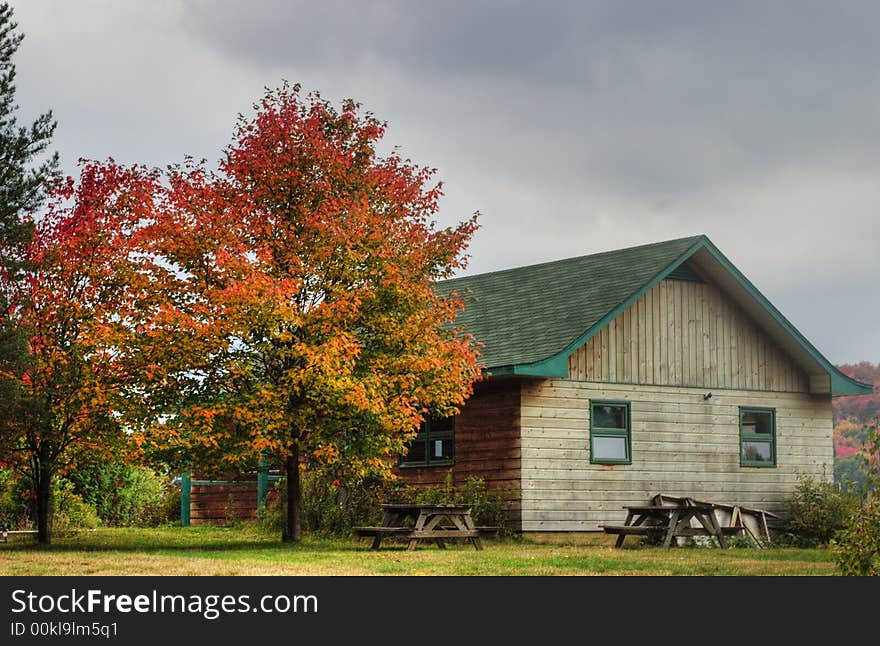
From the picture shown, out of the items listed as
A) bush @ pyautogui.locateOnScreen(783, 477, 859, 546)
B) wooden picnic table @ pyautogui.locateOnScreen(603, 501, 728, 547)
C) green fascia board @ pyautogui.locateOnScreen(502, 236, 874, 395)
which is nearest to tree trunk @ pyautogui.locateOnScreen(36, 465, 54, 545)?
green fascia board @ pyautogui.locateOnScreen(502, 236, 874, 395)

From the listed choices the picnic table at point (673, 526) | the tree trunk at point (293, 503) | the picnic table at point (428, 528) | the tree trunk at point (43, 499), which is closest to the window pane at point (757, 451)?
the picnic table at point (673, 526)

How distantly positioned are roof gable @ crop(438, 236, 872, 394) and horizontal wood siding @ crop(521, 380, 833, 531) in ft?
2.56

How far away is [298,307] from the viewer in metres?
22.0

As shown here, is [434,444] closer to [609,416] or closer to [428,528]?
[609,416]

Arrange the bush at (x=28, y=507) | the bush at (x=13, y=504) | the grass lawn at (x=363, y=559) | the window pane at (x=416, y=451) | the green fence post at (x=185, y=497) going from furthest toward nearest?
the green fence post at (x=185, y=497) → the bush at (x=13, y=504) → the bush at (x=28, y=507) → the window pane at (x=416, y=451) → the grass lawn at (x=363, y=559)

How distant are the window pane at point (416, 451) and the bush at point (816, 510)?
25.6ft

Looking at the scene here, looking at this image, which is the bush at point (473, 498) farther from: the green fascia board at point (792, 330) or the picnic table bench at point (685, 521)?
the green fascia board at point (792, 330)

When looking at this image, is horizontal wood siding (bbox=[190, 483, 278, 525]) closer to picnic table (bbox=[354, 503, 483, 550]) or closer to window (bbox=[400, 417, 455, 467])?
window (bbox=[400, 417, 455, 467])

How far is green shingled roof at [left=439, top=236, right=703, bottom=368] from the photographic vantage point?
2581cm

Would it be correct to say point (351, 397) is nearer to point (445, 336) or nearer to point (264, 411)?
point (264, 411)

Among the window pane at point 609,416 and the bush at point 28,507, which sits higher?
the window pane at point 609,416

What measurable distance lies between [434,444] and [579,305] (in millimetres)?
4117

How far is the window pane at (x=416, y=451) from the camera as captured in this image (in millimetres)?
27188

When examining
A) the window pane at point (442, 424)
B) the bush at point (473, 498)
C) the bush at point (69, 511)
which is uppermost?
the window pane at point (442, 424)
